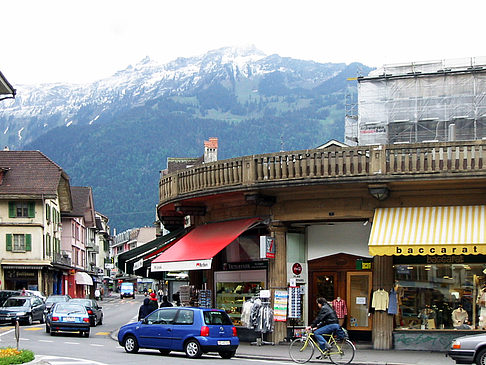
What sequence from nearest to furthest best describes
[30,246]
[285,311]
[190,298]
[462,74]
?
[285,311] → [190,298] → [462,74] → [30,246]

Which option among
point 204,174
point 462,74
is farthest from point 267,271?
point 462,74

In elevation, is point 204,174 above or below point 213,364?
above

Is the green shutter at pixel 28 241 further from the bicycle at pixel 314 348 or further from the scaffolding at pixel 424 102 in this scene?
the bicycle at pixel 314 348

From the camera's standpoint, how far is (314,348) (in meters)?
22.0

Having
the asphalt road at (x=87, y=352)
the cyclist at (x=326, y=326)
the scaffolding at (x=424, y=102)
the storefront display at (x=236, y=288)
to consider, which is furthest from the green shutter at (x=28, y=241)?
the cyclist at (x=326, y=326)

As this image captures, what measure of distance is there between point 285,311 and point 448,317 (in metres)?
4.90

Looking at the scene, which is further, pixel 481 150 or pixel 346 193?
pixel 346 193

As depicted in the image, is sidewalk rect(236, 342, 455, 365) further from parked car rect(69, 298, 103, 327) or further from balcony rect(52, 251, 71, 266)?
balcony rect(52, 251, 71, 266)

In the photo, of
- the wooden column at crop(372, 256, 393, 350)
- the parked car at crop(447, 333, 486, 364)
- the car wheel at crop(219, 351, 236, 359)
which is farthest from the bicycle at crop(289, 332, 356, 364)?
the parked car at crop(447, 333, 486, 364)

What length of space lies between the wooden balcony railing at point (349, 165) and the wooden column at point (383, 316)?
8.95ft

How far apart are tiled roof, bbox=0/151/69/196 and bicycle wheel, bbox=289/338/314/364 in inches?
1894

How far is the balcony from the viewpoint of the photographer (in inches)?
2903

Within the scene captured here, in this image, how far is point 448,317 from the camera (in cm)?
2469

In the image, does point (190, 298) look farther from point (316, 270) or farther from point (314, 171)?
point (314, 171)
